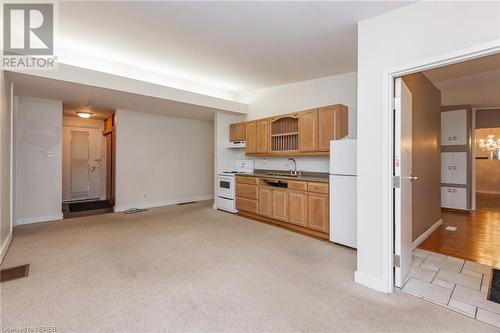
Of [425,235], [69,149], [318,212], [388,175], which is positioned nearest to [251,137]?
[318,212]


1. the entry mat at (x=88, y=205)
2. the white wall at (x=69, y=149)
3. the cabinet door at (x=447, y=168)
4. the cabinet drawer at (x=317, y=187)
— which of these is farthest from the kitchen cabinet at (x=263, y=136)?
the white wall at (x=69, y=149)

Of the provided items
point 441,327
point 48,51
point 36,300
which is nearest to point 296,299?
point 441,327

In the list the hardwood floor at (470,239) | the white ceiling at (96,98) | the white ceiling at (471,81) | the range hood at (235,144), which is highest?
the white ceiling at (471,81)

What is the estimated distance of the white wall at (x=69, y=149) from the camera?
6.85 m

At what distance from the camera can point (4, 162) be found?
3.26 metres

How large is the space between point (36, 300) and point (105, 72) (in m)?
3.29

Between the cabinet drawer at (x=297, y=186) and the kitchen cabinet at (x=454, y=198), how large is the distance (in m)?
4.27

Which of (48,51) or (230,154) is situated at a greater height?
(48,51)

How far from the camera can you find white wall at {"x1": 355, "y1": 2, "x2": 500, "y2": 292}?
197cm

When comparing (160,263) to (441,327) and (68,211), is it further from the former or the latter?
(68,211)

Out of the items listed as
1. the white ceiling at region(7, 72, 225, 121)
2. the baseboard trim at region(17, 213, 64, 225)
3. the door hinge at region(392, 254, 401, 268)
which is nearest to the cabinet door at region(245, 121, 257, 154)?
the white ceiling at region(7, 72, 225, 121)

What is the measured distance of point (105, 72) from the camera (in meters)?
3.90

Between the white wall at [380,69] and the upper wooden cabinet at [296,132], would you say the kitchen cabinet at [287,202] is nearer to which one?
the upper wooden cabinet at [296,132]

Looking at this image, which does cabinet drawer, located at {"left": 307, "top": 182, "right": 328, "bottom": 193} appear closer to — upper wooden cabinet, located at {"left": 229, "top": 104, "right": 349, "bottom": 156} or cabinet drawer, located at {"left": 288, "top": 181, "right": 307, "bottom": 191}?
cabinet drawer, located at {"left": 288, "top": 181, "right": 307, "bottom": 191}
